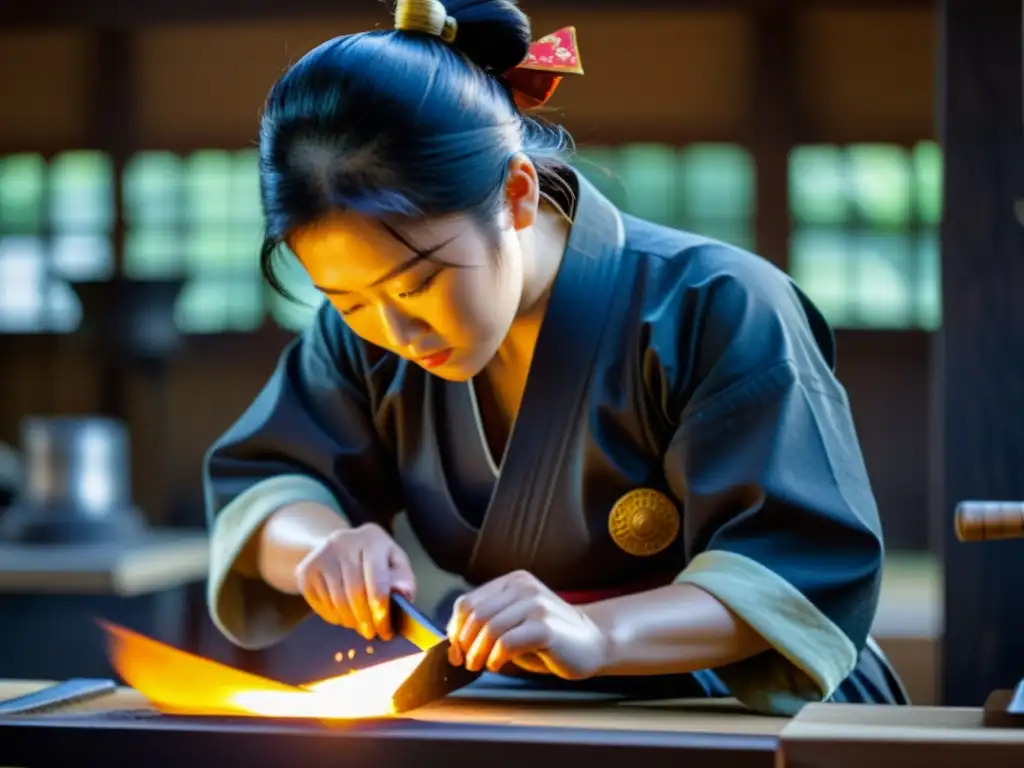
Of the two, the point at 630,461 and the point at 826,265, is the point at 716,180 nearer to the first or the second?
Answer: the point at 826,265

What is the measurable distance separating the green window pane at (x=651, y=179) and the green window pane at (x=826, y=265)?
2.26ft

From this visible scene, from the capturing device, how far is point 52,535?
4867mm

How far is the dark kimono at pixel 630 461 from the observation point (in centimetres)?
173

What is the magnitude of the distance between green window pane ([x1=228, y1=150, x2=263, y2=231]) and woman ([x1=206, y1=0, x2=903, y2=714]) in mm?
6743

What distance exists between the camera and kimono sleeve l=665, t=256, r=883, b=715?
5.59 ft

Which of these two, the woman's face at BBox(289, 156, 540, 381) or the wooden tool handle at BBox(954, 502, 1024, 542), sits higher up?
the woman's face at BBox(289, 156, 540, 381)

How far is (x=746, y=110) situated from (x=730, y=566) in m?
6.52

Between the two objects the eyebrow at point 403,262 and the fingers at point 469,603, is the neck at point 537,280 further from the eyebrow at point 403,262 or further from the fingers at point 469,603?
the fingers at point 469,603

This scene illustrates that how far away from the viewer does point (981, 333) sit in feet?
9.74

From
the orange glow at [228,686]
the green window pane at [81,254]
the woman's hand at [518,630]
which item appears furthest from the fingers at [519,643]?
the green window pane at [81,254]

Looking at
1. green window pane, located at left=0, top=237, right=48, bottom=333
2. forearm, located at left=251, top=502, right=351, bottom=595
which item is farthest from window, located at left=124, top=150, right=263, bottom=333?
forearm, located at left=251, top=502, right=351, bottom=595

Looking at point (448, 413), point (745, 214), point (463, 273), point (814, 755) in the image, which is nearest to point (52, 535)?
point (448, 413)

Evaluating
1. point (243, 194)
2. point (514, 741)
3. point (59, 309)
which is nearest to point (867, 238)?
point (243, 194)

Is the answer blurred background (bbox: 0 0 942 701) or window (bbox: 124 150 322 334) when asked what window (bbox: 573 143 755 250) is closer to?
blurred background (bbox: 0 0 942 701)
